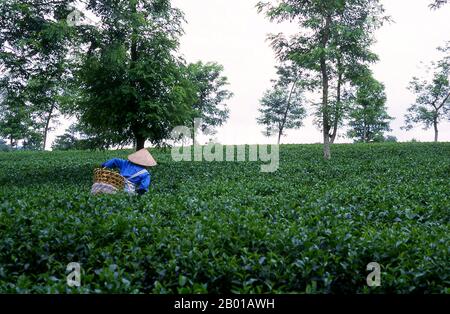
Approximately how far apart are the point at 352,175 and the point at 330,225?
33.1 ft

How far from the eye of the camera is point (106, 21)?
48.9ft

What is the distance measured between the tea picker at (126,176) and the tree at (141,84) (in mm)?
6831

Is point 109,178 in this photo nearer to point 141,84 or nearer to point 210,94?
point 141,84

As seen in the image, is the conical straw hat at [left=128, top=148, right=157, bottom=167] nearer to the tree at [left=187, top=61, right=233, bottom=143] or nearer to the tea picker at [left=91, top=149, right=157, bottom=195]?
the tea picker at [left=91, top=149, right=157, bottom=195]

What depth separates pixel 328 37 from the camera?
22.1 meters

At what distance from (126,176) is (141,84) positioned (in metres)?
8.63

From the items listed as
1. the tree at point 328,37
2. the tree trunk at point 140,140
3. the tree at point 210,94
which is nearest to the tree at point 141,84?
the tree trunk at point 140,140

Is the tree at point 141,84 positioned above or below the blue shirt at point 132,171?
above

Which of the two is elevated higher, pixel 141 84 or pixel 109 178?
pixel 141 84

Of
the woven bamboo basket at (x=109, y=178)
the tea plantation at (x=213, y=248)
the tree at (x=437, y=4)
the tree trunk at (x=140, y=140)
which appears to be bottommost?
the tea plantation at (x=213, y=248)

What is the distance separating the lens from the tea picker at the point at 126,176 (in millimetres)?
9336

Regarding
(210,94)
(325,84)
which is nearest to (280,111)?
(210,94)

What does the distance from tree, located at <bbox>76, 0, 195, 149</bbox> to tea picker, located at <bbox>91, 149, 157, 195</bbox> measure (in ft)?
22.4

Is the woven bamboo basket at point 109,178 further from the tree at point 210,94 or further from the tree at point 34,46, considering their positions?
the tree at point 210,94
